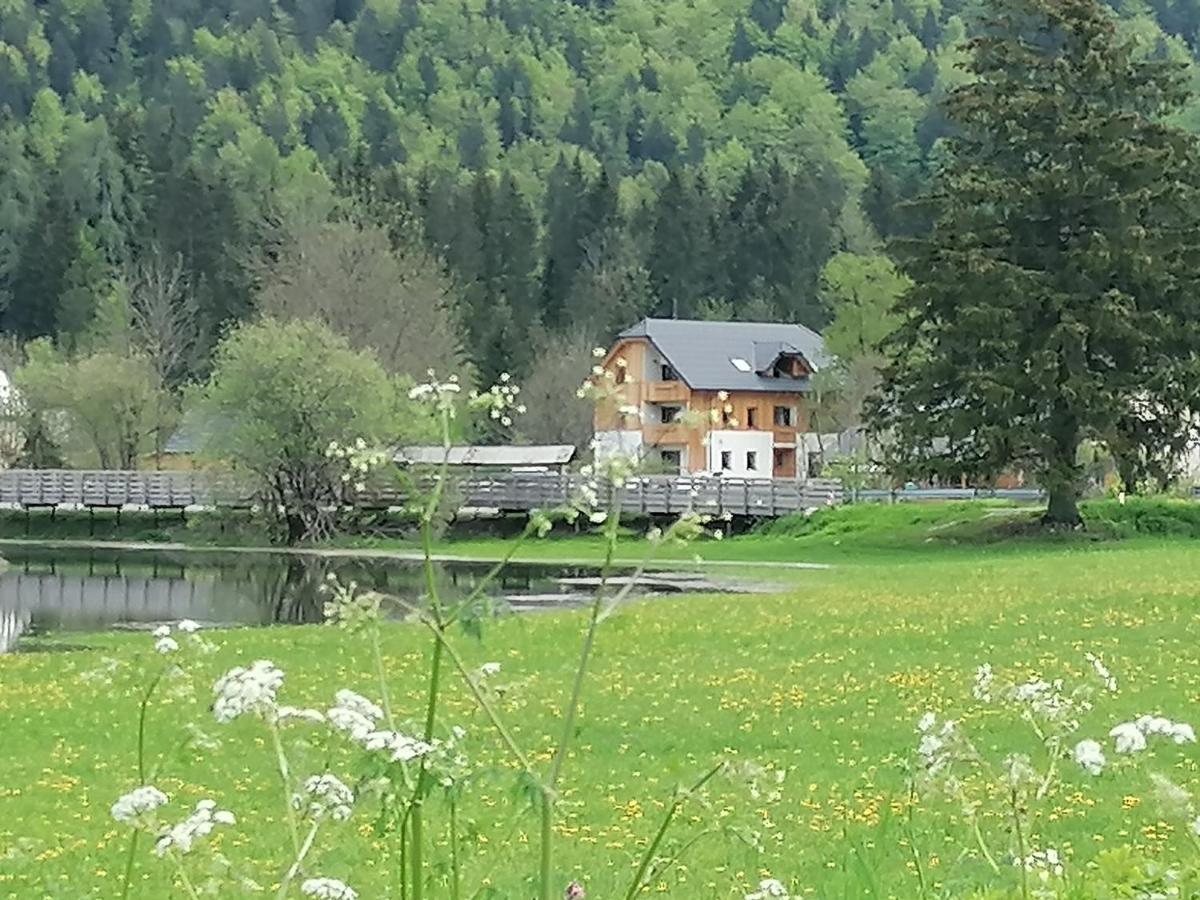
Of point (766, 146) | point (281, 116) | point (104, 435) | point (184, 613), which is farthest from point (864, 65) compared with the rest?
point (184, 613)

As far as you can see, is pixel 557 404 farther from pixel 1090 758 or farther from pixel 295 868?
pixel 295 868

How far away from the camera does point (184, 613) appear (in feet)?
117

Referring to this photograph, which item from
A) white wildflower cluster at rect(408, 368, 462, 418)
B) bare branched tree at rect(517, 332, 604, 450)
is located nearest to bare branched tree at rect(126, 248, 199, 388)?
bare branched tree at rect(517, 332, 604, 450)

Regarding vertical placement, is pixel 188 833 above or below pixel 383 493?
below

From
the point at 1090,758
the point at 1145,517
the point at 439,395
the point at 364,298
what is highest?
the point at 364,298

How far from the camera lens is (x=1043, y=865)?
5.16m

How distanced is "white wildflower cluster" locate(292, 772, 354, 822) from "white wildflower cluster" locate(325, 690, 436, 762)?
0.15 meters

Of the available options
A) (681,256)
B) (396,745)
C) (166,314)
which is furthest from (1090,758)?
(681,256)

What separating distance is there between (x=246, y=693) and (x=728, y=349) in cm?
8276

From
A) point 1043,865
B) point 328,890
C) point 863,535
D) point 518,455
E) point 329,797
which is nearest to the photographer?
point 328,890

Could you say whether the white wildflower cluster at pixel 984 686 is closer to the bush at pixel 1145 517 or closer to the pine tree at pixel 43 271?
the bush at pixel 1145 517

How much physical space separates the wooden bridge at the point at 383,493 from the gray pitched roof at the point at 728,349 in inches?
761

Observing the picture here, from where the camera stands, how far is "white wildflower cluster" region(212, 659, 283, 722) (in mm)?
4242

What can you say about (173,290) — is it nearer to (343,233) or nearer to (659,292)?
(343,233)
